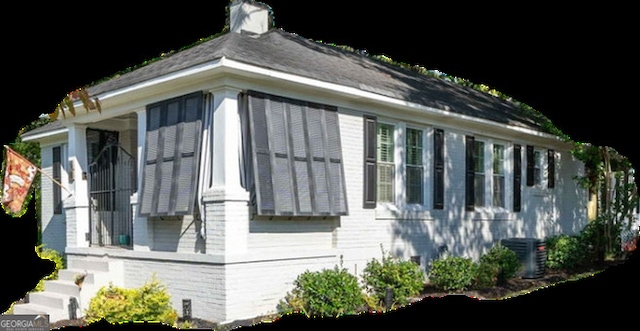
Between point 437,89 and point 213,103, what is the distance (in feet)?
25.1

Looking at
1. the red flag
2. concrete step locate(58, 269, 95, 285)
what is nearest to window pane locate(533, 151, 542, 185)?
concrete step locate(58, 269, 95, 285)

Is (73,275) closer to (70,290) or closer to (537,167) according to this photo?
(70,290)

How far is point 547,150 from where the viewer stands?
18266mm

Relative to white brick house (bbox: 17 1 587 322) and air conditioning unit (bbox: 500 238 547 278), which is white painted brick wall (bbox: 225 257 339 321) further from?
air conditioning unit (bbox: 500 238 547 278)

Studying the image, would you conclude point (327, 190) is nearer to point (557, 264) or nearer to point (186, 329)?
point (186, 329)

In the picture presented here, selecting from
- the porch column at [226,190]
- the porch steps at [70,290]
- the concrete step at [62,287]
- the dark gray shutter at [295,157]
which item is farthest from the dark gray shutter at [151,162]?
the dark gray shutter at [295,157]

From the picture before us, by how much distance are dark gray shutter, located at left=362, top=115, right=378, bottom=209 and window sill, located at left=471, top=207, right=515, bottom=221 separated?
390 centimetres

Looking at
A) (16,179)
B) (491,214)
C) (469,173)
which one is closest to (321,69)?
(469,173)

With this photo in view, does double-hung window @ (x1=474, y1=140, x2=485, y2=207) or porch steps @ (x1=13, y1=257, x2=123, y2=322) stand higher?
double-hung window @ (x1=474, y1=140, x2=485, y2=207)

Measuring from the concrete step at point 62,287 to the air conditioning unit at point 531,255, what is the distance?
9514mm

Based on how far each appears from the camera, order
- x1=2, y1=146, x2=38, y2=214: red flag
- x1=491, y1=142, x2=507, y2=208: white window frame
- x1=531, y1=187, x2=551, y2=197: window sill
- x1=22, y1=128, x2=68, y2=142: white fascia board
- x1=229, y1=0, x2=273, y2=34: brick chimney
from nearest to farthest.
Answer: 1. x1=2, y1=146, x2=38, y2=214: red flag
2. x1=229, y1=0, x2=273, y2=34: brick chimney
3. x1=22, y1=128, x2=68, y2=142: white fascia board
4. x1=491, y1=142, x2=507, y2=208: white window frame
5. x1=531, y1=187, x2=551, y2=197: window sill

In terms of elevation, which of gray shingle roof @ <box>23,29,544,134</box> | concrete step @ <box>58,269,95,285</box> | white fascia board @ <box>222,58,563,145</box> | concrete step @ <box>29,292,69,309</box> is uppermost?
gray shingle roof @ <box>23,29,544,134</box>

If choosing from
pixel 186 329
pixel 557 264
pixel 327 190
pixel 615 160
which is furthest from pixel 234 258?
pixel 615 160

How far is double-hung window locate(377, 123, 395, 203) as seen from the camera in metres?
12.8
